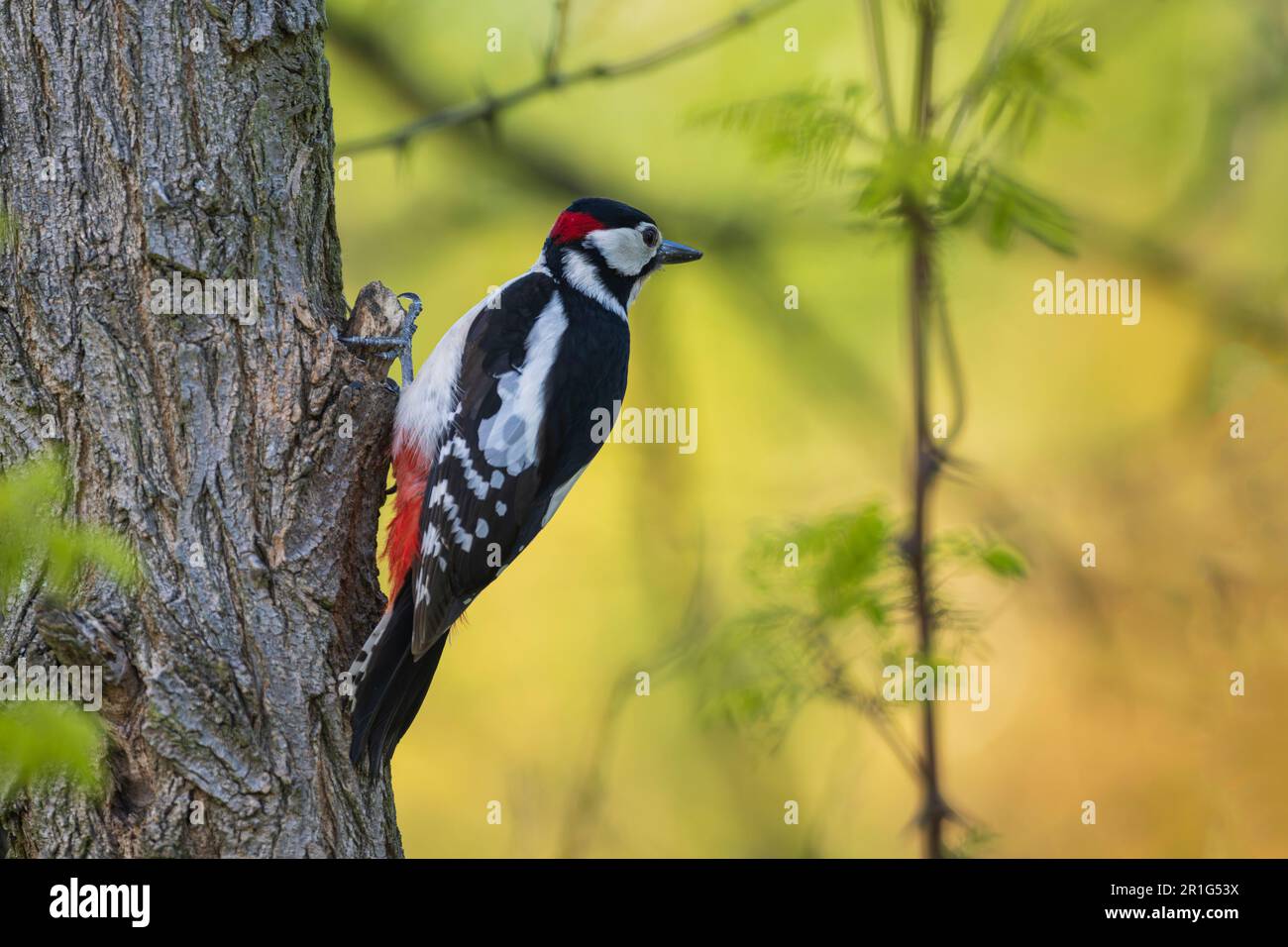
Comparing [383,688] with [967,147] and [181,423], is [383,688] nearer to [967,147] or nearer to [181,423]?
[181,423]

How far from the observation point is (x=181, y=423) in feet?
7.70

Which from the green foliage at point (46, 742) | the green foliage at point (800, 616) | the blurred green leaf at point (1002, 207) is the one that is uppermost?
the blurred green leaf at point (1002, 207)

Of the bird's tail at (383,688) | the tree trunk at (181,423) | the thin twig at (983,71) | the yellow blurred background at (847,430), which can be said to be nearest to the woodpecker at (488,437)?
the bird's tail at (383,688)

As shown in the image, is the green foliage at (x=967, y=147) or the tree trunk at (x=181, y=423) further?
the green foliage at (x=967, y=147)

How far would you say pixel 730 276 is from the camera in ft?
15.5

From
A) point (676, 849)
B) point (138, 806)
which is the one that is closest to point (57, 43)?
point (138, 806)

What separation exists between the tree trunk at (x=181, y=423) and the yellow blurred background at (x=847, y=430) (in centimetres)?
197

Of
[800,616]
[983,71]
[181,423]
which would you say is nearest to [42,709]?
[181,423]

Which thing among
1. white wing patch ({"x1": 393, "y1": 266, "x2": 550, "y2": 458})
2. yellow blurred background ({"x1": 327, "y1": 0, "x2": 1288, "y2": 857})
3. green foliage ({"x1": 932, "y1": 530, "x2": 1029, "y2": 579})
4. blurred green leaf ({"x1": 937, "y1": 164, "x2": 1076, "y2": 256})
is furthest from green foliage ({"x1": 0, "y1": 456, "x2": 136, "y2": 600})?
yellow blurred background ({"x1": 327, "y1": 0, "x2": 1288, "y2": 857})

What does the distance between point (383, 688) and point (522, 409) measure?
2.78 feet

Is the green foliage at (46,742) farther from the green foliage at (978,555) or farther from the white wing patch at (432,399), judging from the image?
the green foliage at (978,555)

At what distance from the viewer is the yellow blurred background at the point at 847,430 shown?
4477 millimetres

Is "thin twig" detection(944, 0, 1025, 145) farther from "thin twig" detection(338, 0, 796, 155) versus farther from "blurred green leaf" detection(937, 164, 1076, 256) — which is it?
"thin twig" detection(338, 0, 796, 155)

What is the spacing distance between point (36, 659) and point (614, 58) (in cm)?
319
